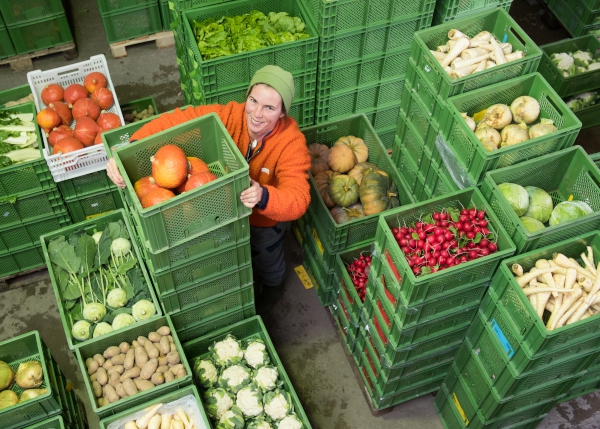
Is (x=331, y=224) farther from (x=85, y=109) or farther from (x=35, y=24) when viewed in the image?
(x=35, y=24)

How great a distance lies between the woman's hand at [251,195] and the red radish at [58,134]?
80.8 inches

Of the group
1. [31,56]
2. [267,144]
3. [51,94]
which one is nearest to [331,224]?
[267,144]

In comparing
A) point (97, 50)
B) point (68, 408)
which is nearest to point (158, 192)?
point (68, 408)

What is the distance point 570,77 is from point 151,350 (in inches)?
172

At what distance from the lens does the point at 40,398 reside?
10.7ft

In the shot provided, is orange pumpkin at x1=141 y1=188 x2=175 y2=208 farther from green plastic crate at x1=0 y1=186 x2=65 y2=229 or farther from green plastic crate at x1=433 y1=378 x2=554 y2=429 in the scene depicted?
green plastic crate at x1=433 y1=378 x2=554 y2=429

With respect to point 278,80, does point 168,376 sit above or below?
below

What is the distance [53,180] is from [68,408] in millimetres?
1607

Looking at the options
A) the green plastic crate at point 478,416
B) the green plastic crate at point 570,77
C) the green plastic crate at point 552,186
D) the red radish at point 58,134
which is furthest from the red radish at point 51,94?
the green plastic crate at point 570,77

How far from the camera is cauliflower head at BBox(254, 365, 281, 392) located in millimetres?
3707

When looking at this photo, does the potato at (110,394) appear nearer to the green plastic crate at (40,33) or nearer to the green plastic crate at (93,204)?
the green plastic crate at (93,204)

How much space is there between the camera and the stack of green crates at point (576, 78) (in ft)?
17.9

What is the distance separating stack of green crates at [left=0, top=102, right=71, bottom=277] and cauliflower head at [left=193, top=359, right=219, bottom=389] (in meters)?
1.66

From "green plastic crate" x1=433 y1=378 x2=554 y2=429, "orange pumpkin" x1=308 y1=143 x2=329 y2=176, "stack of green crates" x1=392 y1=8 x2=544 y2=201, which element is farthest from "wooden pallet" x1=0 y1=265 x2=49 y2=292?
"green plastic crate" x1=433 y1=378 x2=554 y2=429
